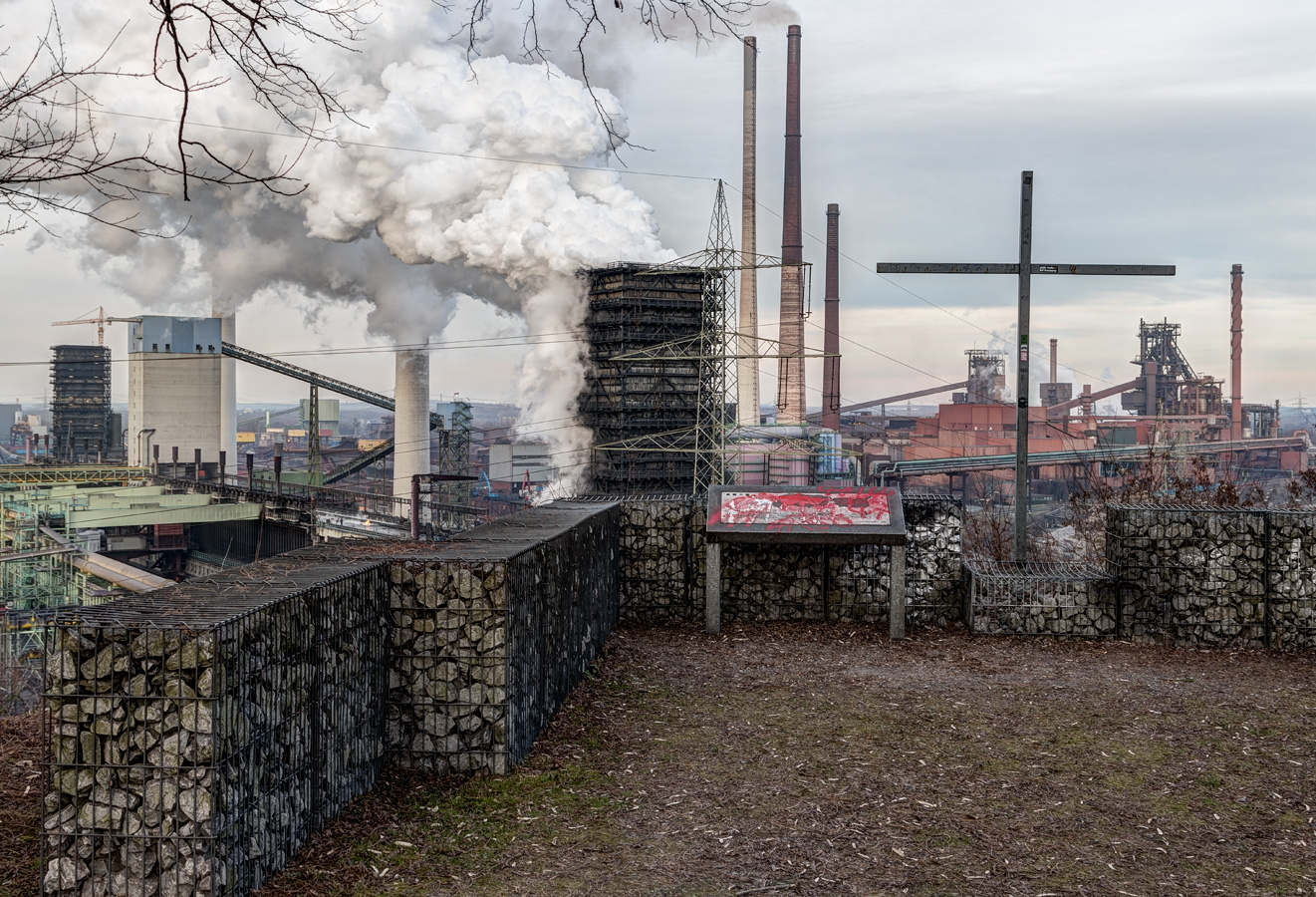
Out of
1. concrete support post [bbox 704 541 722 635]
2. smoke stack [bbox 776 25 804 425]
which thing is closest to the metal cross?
concrete support post [bbox 704 541 722 635]

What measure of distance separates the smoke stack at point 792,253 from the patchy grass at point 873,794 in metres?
51.0

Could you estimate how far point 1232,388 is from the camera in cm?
7238

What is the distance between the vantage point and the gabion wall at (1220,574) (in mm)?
10641

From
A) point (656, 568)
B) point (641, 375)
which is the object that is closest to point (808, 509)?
point (656, 568)

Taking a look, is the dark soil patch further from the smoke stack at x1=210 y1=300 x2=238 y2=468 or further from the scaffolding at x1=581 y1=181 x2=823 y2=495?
the smoke stack at x1=210 y1=300 x2=238 y2=468

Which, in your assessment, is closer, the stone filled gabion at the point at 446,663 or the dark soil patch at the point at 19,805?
the dark soil patch at the point at 19,805

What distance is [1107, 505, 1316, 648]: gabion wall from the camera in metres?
10.6

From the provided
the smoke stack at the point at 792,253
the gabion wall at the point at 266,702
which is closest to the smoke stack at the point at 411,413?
the smoke stack at the point at 792,253

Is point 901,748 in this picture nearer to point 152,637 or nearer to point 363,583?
point 363,583

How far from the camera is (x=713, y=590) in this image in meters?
11.4

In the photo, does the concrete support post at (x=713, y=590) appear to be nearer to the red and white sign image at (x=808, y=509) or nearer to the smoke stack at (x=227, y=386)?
the red and white sign image at (x=808, y=509)

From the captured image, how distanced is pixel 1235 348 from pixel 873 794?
252ft

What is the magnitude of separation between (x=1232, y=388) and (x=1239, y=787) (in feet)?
246

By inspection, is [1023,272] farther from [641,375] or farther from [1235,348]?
[1235,348]
